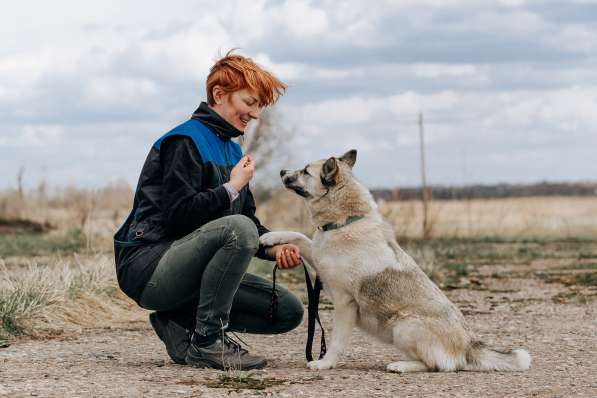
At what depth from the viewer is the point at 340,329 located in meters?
5.75

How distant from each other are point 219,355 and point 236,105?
1526 mm

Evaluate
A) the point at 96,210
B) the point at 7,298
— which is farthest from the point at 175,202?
the point at 96,210

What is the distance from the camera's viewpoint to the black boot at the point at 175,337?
5852 mm

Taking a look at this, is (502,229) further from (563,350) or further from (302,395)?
(302,395)

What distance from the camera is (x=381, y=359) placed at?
21.0 feet

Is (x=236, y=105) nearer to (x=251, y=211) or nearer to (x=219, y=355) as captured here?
(x=251, y=211)

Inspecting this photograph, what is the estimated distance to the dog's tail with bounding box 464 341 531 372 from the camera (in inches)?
224

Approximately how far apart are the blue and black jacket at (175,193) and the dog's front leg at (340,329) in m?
0.90

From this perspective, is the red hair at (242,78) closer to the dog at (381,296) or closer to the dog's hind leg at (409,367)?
the dog at (381,296)

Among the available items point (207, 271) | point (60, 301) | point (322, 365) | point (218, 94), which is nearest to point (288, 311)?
point (322, 365)

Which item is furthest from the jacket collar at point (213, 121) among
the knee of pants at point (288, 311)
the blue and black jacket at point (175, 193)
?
the knee of pants at point (288, 311)

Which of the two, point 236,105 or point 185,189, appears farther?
point 236,105

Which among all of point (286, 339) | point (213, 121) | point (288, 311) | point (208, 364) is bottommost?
point (286, 339)

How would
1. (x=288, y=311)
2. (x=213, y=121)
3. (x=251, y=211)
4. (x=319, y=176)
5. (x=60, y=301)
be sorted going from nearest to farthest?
(x=213, y=121) < (x=319, y=176) < (x=288, y=311) < (x=251, y=211) < (x=60, y=301)
